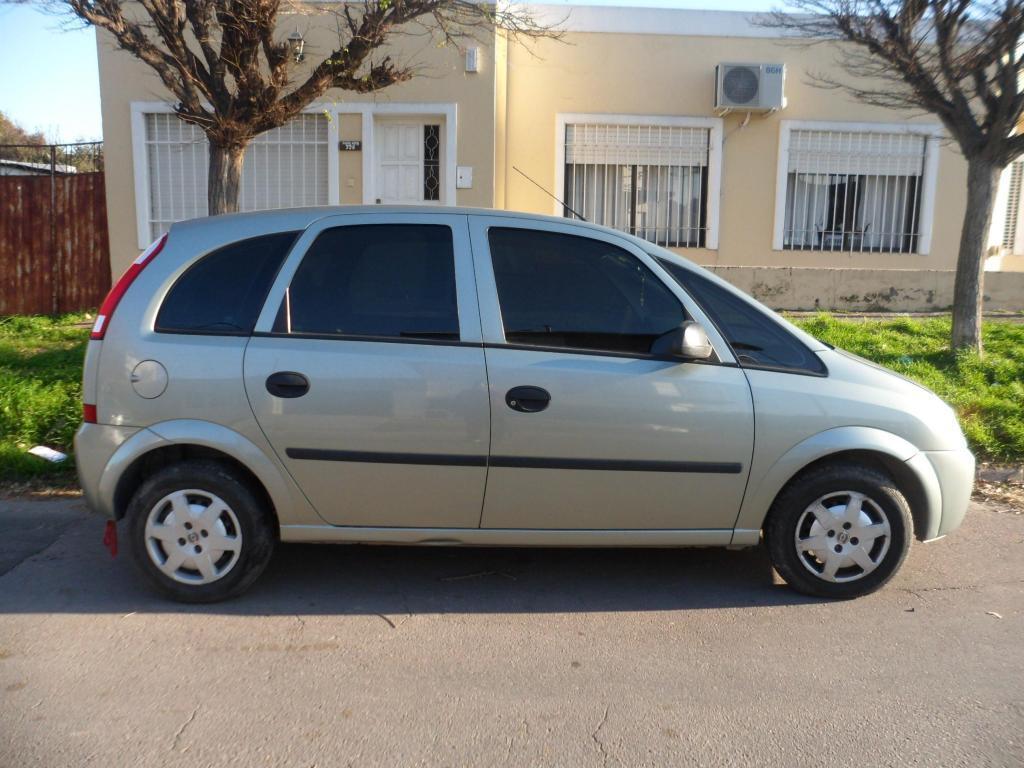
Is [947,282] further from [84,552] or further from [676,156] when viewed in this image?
[84,552]

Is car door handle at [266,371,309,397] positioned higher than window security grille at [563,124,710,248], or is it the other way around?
window security grille at [563,124,710,248]

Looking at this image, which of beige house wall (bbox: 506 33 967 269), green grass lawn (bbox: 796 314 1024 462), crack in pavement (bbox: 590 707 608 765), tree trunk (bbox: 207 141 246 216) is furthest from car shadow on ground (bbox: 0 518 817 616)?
beige house wall (bbox: 506 33 967 269)

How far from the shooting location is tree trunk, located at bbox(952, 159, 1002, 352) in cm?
817

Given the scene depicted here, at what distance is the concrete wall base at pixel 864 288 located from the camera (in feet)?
38.2

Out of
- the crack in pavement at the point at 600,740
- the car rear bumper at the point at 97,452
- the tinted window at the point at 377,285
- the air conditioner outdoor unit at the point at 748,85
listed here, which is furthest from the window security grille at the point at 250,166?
the crack in pavement at the point at 600,740

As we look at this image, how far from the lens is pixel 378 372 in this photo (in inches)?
156

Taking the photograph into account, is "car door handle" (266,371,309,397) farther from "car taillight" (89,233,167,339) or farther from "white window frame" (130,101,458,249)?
"white window frame" (130,101,458,249)

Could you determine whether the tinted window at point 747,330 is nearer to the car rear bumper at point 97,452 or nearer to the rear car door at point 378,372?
the rear car door at point 378,372

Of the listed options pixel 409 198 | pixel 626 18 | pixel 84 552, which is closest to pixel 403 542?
pixel 84 552

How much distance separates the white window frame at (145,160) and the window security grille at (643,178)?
10.7 ft

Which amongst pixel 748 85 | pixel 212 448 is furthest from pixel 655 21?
pixel 212 448

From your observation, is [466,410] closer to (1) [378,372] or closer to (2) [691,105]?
(1) [378,372]

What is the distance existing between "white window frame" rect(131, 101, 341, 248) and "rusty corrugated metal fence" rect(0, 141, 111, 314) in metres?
0.64

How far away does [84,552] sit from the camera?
4.83m
